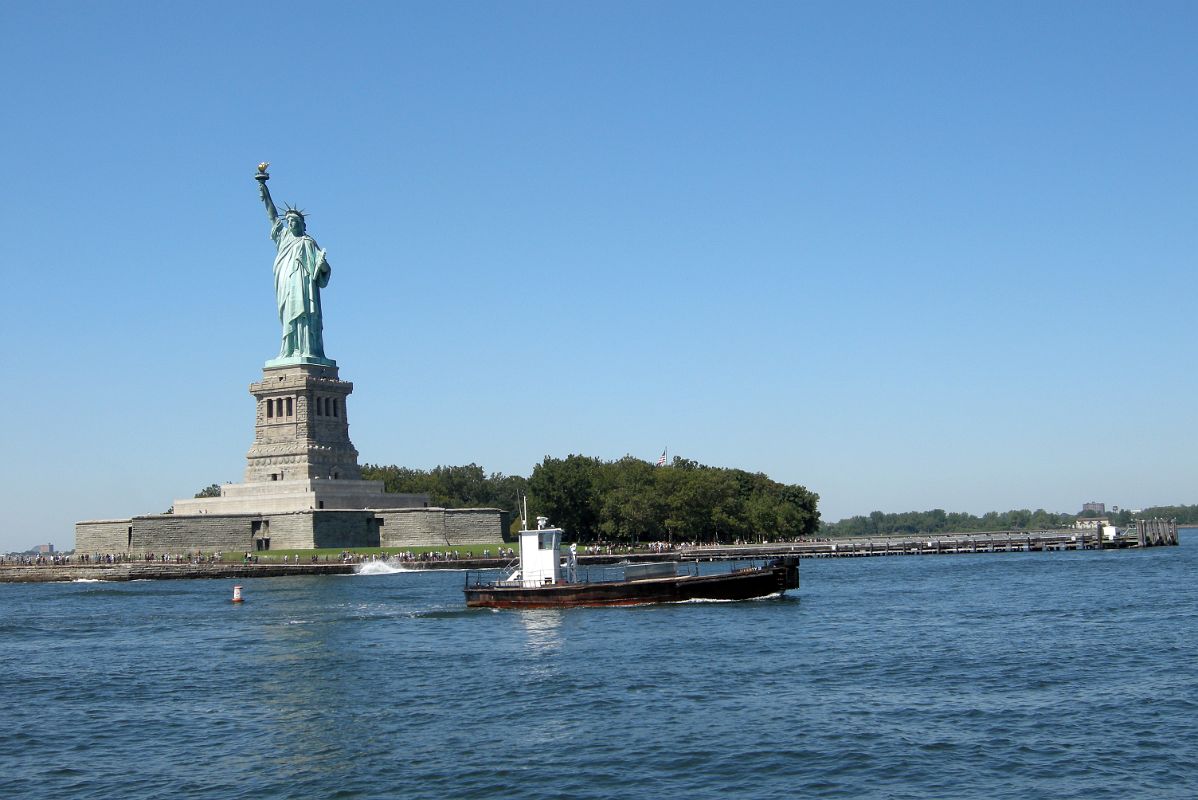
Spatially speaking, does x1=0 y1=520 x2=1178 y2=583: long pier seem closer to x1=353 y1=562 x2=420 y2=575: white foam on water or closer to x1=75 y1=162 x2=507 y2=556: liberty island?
x1=353 y1=562 x2=420 y2=575: white foam on water

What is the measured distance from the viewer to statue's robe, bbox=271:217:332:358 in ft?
377

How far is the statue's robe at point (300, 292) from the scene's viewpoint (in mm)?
114875

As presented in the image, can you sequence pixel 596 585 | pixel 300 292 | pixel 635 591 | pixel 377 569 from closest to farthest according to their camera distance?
1. pixel 596 585
2. pixel 635 591
3. pixel 377 569
4. pixel 300 292

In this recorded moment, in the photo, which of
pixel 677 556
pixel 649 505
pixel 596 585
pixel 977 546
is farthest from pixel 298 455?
pixel 977 546

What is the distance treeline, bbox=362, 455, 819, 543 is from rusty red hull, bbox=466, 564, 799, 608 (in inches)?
2715

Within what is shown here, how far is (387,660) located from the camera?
45062 mm

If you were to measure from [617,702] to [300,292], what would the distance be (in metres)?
84.9

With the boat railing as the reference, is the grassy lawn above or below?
above

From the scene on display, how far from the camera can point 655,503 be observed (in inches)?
5325

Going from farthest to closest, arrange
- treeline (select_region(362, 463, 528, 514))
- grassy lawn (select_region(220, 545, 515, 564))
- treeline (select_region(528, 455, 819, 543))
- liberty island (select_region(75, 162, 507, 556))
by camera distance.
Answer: treeline (select_region(362, 463, 528, 514)) < treeline (select_region(528, 455, 819, 543)) < liberty island (select_region(75, 162, 507, 556)) < grassy lawn (select_region(220, 545, 515, 564))

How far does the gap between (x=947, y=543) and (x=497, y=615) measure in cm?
8320

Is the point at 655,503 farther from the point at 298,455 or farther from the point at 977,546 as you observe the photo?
the point at 298,455

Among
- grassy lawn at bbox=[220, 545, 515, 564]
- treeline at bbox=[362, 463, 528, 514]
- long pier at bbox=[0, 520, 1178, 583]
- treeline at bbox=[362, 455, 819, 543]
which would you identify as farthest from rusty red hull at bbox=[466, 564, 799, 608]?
treeline at bbox=[362, 463, 528, 514]

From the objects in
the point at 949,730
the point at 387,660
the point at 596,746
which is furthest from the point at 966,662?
the point at 387,660
